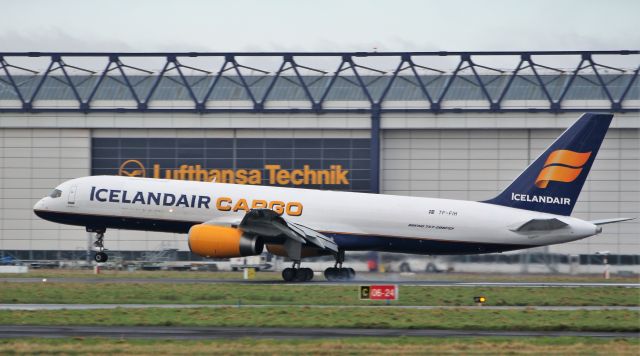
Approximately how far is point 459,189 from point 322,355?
2094 inches

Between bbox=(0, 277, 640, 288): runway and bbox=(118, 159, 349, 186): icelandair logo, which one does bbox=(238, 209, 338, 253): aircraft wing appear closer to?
bbox=(0, 277, 640, 288): runway

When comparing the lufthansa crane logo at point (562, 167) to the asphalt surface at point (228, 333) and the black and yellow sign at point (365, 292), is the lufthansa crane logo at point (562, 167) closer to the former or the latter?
the black and yellow sign at point (365, 292)

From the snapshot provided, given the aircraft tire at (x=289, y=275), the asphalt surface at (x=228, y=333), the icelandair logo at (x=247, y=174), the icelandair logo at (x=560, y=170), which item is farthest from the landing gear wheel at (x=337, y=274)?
the icelandair logo at (x=247, y=174)

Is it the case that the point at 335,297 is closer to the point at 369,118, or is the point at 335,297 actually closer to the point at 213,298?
the point at 213,298

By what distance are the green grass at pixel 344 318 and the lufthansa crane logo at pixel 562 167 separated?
16.4 m

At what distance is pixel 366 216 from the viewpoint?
52.5m

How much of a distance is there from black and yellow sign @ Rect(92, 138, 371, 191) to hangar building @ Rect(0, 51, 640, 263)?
8cm

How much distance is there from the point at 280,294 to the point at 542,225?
50.6 ft

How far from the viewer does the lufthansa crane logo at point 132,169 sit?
256 feet

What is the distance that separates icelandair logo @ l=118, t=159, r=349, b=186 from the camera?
77438 millimetres

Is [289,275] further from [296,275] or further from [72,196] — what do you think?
[72,196]

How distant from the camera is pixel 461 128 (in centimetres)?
7675

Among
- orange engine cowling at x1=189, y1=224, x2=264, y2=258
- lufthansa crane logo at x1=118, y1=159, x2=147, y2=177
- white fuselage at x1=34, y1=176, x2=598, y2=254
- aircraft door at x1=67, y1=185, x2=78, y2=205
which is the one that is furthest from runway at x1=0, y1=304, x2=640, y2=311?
lufthansa crane logo at x1=118, y1=159, x2=147, y2=177

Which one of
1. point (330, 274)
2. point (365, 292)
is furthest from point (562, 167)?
point (365, 292)
